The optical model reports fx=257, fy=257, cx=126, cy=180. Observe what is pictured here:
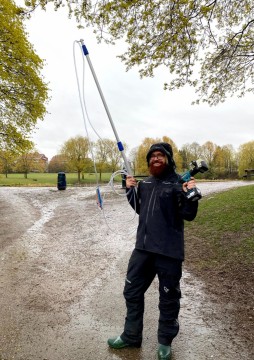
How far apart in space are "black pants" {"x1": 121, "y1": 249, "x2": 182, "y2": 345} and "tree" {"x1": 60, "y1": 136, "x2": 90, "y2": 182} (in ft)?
161

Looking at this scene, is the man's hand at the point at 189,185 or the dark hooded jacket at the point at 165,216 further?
the dark hooded jacket at the point at 165,216

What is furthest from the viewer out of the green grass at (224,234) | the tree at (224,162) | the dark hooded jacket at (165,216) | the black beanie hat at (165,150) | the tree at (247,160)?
the tree at (224,162)

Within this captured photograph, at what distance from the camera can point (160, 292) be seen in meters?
3.13

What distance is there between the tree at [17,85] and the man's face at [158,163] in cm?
1494

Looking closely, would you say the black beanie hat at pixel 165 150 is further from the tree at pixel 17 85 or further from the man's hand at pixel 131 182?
the tree at pixel 17 85

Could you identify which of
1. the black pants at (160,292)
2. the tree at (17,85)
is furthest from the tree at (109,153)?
the black pants at (160,292)

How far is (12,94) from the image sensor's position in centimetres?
1627

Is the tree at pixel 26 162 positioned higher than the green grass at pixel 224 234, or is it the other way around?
the tree at pixel 26 162

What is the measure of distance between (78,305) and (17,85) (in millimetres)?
15838

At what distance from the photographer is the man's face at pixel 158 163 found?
326 centimetres

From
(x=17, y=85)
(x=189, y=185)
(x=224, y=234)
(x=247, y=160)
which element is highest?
(x=17, y=85)

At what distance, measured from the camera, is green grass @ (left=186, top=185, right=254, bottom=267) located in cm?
588

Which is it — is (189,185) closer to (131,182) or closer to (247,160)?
(131,182)

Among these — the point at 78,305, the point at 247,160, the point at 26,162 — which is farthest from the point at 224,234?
the point at 26,162
